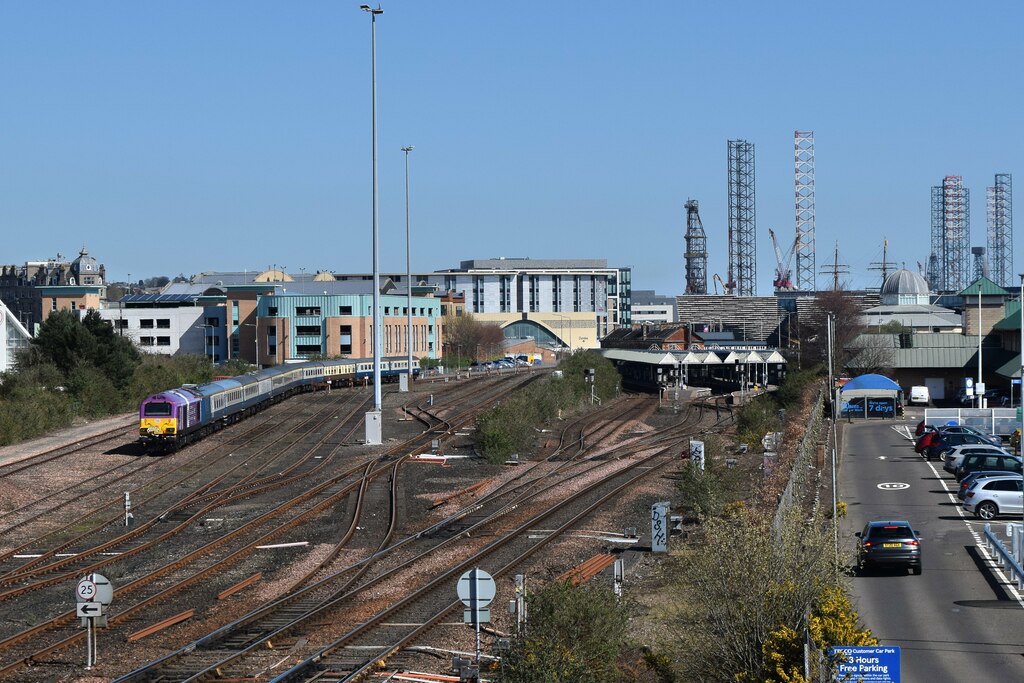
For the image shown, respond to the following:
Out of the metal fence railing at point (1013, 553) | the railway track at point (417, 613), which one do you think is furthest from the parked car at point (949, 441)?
the metal fence railing at point (1013, 553)

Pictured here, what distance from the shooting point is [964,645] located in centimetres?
1906

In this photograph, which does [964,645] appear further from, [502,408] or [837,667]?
[502,408]

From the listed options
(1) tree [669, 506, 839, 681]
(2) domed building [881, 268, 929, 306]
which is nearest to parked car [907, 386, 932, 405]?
(1) tree [669, 506, 839, 681]

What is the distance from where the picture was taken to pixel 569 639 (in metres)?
16.2

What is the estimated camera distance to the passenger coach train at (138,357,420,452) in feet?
152

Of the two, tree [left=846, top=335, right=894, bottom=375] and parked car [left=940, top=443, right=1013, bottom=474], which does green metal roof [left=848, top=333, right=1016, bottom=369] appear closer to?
tree [left=846, top=335, right=894, bottom=375]

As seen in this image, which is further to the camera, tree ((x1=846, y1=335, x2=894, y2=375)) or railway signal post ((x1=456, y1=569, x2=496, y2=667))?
tree ((x1=846, y1=335, x2=894, y2=375))

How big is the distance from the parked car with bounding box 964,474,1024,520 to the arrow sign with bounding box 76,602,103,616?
74.7ft

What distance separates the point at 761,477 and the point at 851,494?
2711 millimetres

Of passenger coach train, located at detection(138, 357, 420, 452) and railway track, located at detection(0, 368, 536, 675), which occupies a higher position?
passenger coach train, located at detection(138, 357, 420, 452)

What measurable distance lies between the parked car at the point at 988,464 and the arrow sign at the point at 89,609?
87.9 feet

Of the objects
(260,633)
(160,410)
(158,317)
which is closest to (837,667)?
(260,633)

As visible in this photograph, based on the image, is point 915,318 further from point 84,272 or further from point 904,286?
point 84,272

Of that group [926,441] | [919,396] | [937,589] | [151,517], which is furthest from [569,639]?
[919,396]
